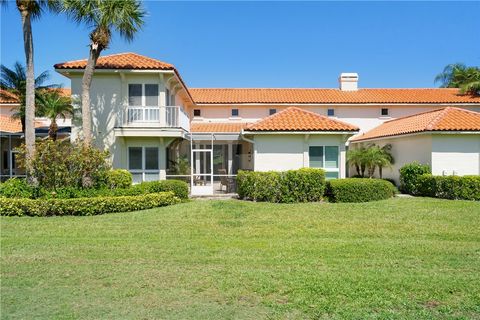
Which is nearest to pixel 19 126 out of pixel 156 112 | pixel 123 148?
pixel 123 148

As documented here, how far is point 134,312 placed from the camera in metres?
5.60

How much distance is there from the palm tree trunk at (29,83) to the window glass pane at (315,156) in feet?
44.6

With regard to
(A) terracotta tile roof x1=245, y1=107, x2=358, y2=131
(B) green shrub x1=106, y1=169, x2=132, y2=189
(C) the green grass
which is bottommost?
(C) the green grass

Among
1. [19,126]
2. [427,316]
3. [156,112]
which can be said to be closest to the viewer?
[427,316]

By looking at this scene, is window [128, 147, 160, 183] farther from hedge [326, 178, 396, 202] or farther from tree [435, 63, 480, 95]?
tree [435, 63, 480, 95]

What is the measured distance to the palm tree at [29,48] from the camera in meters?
17.6

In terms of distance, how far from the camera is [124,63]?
21.2 metres

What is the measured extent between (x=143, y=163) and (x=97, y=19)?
25.6ft

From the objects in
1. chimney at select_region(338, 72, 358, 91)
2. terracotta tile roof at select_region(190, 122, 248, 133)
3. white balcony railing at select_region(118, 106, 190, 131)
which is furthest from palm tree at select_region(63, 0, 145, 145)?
chimney at select_region(338, 72, 358, 91)

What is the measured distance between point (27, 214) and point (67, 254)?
7.21 meters

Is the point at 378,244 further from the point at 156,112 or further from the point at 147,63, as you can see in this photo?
the point at 147,63

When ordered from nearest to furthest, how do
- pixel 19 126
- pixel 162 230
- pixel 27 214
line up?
pixel 162 230 < pixel 27 214 < pixel 19 126

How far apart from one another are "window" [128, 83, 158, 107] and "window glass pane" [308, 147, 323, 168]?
29.4 ft

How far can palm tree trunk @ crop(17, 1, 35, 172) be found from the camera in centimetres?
1761
